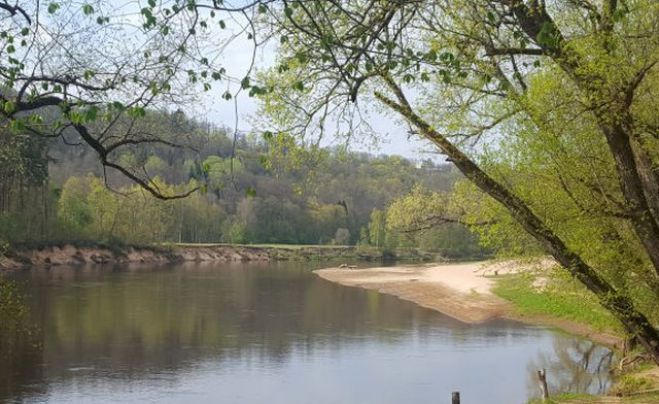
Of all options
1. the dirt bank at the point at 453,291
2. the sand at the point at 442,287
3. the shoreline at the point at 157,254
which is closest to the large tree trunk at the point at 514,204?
the dirt bank at the point at 453,291

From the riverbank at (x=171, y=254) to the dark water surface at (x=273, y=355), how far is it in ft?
70.0

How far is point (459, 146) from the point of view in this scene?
37.1ft

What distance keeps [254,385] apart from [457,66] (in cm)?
1563

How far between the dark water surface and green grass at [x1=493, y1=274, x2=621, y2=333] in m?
1.63

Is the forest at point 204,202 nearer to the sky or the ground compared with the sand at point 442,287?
nearer to the sky

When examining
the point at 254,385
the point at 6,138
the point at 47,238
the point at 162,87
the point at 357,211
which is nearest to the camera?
the point at 162,87

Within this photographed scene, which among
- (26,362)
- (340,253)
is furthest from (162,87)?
(340,253)

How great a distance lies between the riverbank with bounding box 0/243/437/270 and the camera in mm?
68131

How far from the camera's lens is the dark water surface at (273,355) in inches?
802

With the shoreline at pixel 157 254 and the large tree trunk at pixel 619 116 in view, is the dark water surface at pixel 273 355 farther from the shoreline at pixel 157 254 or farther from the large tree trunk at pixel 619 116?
the shoreline at pixel 157 254

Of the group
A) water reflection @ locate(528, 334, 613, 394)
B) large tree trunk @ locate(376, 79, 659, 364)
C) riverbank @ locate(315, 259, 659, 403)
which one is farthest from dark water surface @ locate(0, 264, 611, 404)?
large tree trunk @ locate(376, 79, 659, 364)

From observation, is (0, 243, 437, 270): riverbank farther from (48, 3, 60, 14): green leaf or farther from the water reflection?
(48, 3, 60, 14): green leaf

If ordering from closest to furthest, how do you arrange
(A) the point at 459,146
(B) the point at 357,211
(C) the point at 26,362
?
1. (A) the point at 459,146
2. (C) the point at 26,362
3. (B) the point at 357,211

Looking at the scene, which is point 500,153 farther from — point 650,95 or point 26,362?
point 26,362
